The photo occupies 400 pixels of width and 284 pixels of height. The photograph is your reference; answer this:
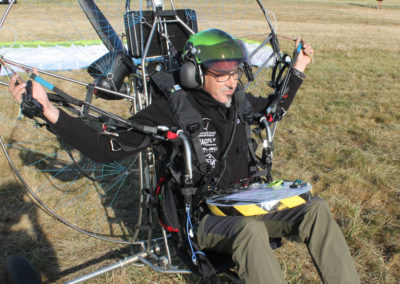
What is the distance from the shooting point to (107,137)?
2.53 meters

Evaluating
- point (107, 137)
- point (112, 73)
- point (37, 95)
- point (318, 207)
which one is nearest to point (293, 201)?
point (318, 207)

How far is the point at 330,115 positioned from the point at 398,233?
333 cm

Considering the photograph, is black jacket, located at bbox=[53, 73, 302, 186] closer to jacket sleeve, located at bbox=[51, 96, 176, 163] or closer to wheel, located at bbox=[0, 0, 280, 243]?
jacket sleeve, located at bbox=[51, 96, 176, 163]

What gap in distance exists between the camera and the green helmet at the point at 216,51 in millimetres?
2639

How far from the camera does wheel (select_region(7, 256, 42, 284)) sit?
2.64 m

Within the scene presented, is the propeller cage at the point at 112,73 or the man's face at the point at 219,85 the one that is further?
the propeller cage at the point at 112,73

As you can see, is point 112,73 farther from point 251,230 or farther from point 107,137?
point 251,230

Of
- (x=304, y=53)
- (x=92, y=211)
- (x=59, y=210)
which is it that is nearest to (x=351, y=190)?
(x=304, y=53)

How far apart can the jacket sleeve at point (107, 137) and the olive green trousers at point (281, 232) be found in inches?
27.3

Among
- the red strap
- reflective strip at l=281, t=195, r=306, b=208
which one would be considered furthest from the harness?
reflective strip at l=281, t=195, r=306, b=208

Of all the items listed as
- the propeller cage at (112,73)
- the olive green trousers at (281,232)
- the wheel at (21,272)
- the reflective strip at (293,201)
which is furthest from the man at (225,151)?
the wheel at (21,272)

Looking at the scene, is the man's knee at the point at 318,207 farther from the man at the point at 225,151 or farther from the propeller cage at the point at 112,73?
the propeller cage at the point at 112,73

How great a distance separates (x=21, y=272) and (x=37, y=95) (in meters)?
1.29

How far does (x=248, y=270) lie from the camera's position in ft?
7.04
